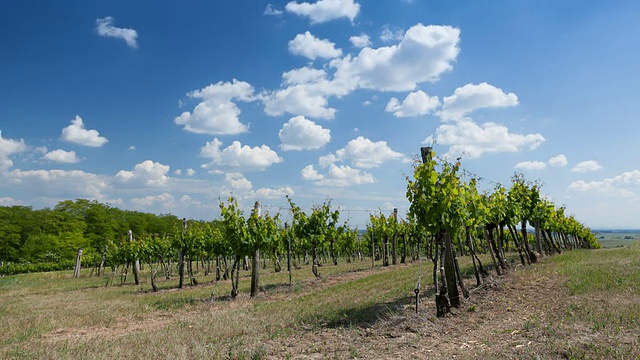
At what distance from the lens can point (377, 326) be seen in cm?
843

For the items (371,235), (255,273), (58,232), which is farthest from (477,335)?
(58,232)

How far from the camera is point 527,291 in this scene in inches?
416

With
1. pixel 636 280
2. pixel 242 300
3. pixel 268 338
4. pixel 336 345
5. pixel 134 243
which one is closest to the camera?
pixel 336 345

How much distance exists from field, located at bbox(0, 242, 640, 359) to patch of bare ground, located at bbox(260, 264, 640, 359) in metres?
0.02

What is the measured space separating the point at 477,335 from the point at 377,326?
7.25ft

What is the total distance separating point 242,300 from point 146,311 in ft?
11.7

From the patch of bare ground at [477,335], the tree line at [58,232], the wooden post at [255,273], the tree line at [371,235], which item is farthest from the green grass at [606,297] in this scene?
the tree line at [58,232]

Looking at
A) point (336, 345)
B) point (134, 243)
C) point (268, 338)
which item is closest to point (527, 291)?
point (336, 345)

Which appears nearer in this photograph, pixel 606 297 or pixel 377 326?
pixel 377 326

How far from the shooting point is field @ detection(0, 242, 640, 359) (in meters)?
6.46

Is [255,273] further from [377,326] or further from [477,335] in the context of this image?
[477,335]

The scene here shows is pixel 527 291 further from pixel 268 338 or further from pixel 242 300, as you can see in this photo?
pixel 242 300

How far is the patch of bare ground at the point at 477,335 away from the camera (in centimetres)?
586

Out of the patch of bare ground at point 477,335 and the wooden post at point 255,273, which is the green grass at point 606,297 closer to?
the patch of bare ground at point 477,335
